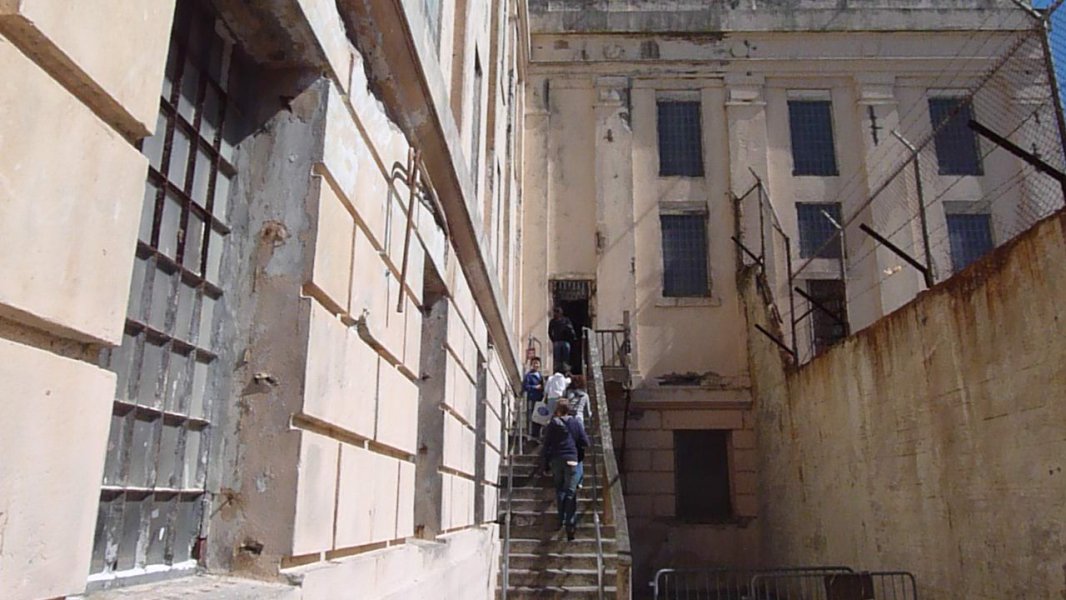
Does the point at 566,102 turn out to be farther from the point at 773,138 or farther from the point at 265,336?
the point at 265,336

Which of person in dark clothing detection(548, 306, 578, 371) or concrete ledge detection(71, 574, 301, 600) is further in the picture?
person in dark clothing detection(548, 306, 578, 371)

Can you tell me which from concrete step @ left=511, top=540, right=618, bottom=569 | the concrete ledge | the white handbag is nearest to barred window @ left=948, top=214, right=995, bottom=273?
the white handbag

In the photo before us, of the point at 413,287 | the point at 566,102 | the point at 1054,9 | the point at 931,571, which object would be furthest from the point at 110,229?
the point at 566,102

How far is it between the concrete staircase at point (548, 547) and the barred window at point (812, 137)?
445 inches

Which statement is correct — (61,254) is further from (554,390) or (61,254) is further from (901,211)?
(901,211)

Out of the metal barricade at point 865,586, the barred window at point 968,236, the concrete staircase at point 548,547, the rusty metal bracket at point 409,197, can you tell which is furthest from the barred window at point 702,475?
the rusty metal bracket at point 409,197

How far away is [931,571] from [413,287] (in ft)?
24.2

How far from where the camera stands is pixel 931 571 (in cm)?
926

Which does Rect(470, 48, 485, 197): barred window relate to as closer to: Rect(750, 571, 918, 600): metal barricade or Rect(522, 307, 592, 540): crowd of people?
Rect(522, 307, 592, 540): crowd of people

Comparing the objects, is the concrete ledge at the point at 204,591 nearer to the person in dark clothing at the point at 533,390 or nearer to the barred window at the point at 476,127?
the barred window at the point at 476,127

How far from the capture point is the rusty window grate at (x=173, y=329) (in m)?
2.62

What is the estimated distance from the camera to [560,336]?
18594 mm

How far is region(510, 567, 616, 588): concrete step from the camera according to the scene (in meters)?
9.83

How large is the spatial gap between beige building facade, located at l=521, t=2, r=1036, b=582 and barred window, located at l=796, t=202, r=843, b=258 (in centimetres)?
5
